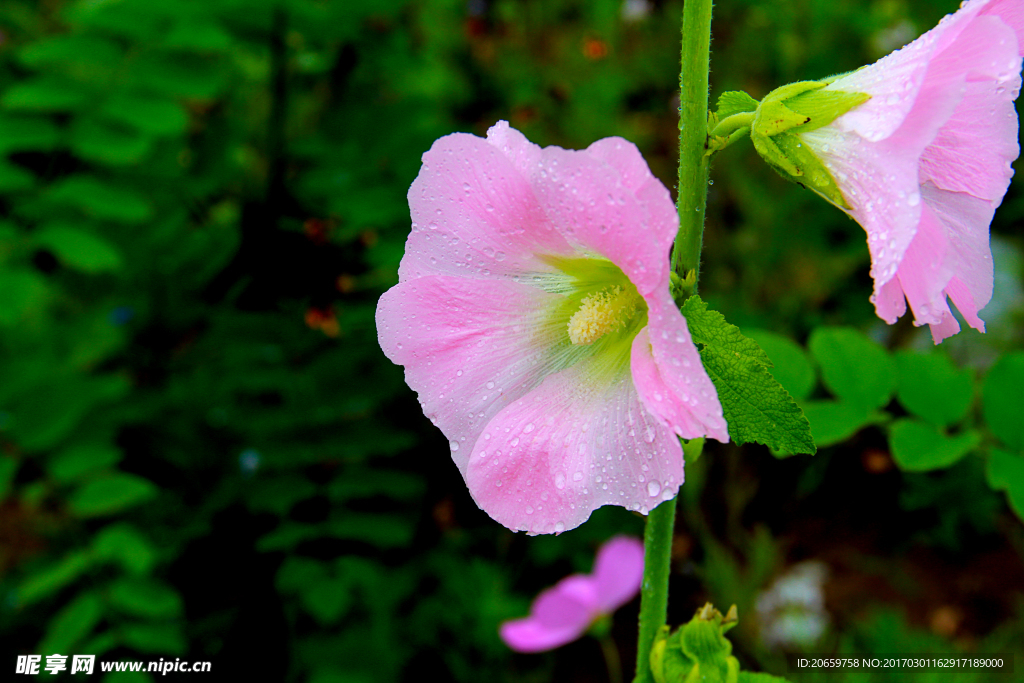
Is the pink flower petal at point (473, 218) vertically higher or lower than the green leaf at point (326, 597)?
higher

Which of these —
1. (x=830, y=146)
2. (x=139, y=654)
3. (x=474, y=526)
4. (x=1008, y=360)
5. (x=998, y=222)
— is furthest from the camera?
(x=998, y=222)

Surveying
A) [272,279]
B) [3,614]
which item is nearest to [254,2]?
[272,279]

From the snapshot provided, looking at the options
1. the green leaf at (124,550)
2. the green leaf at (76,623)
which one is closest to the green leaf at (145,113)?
the green leaf at (124,550)

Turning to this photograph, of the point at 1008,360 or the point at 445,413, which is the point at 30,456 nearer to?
the point at 445,413

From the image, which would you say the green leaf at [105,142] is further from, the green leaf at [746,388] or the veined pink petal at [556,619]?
the green leaf at [746,388]

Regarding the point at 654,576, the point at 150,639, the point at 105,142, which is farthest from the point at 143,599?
the point at 654,576

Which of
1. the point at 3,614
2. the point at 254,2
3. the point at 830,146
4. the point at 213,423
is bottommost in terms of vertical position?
the point at 3,614

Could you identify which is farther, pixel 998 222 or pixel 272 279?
pixel 998 222
